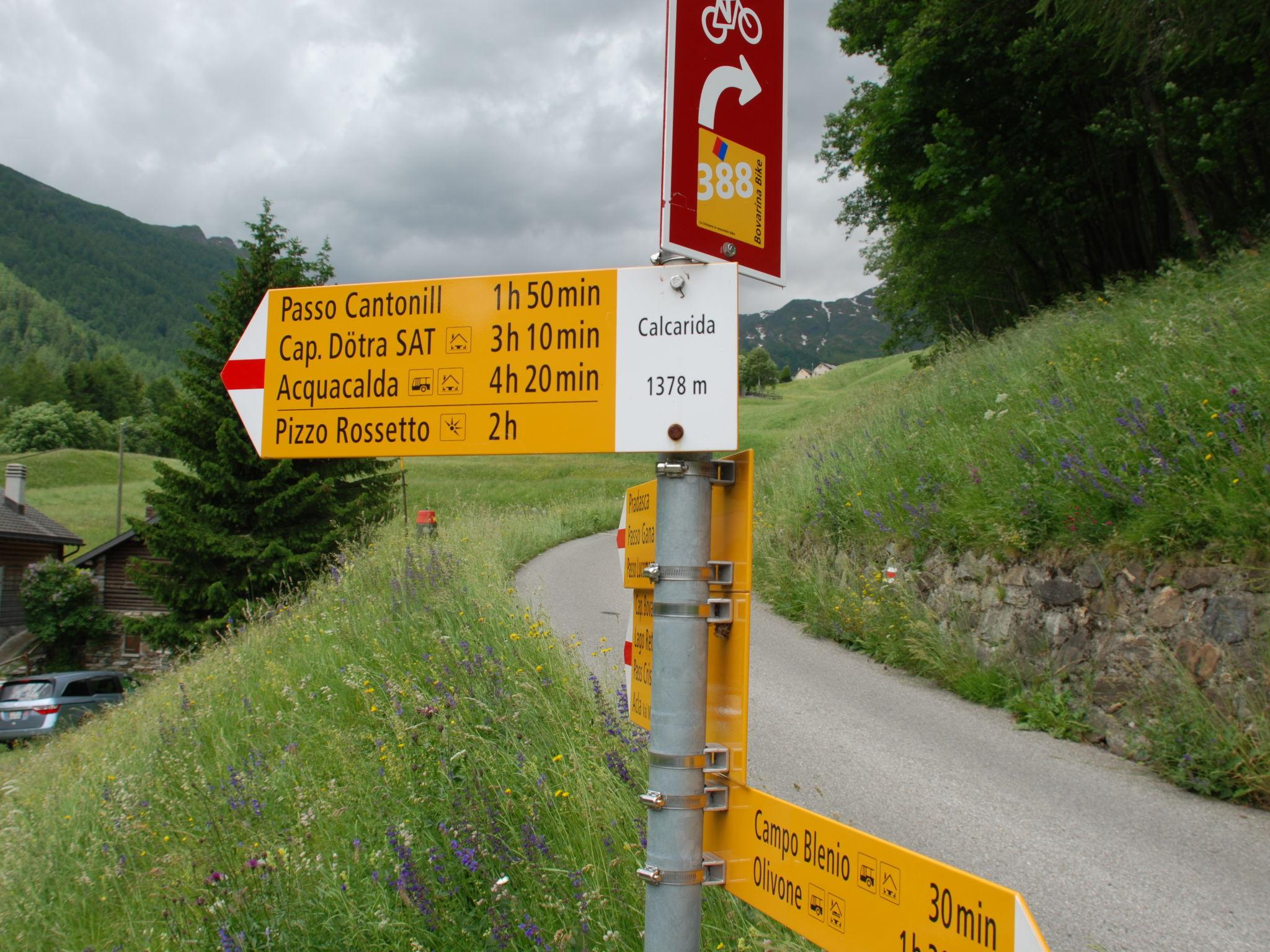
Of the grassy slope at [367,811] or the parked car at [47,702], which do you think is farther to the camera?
the parked car at [47,702]

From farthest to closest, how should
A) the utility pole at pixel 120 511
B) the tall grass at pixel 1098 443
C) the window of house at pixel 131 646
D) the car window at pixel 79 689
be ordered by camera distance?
the utility pole at pixel 120 511
the window of house at pixel 131 646
the car window at pixel 79 689
the tall grass at pixel 1098 443

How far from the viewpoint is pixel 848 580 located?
1018 centimetres

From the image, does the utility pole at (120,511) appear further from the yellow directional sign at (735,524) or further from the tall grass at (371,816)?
the yellow directional sign at (735,524)

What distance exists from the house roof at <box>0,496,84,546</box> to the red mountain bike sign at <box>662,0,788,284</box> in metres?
47.0

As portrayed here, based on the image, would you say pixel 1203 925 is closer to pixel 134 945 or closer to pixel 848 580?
pixel 134 945

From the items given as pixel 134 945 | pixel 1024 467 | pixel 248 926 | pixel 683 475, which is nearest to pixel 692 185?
pixel 683 475

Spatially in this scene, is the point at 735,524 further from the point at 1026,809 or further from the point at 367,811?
the point at 1026,809

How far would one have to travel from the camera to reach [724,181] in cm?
180

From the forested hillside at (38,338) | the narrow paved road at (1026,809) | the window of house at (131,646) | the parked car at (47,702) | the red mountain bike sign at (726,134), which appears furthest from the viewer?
the forested hillside at (38,338)

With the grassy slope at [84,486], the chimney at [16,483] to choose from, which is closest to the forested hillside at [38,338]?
the grassy slope at [84,486]

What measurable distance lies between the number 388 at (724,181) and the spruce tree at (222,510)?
17788 mm

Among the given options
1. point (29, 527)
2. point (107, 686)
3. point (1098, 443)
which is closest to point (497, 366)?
point (1098, 443)

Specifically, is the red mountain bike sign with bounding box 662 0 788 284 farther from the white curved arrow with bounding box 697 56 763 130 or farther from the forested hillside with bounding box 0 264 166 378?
the forested hillside with bounding box 0 264 166 378

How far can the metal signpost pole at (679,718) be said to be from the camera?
5.25 feet
